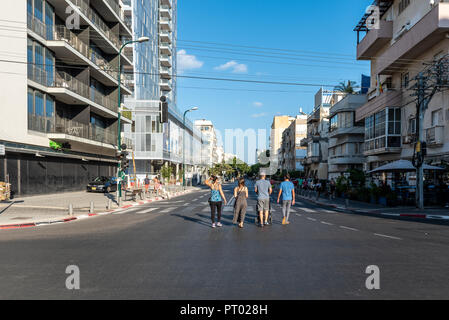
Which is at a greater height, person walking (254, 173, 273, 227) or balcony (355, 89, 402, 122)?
balcony (355, 89, 402, 122)

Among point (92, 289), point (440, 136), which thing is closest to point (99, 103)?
point (440, 136)

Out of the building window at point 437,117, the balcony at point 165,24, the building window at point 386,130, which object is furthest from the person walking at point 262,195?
the balcony at point 165,24

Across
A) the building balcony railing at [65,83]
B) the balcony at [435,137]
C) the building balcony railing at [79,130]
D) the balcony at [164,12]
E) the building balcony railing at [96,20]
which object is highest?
the balcony at [164,12]

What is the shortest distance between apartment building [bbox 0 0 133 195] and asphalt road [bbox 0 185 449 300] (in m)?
14.0

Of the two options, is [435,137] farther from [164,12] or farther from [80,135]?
[164,12]

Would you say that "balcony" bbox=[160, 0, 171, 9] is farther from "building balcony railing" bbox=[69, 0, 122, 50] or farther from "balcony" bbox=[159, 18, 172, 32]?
"building balcony railing" bbox=[69, 0, 122, 50]

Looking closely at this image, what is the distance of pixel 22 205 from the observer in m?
18.8

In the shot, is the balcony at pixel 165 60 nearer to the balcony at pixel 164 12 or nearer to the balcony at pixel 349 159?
the balcony at pixel 164 12

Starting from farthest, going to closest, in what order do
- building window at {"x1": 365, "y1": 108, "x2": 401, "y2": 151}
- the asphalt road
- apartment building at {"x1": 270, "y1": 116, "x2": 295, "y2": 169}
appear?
apartment building at {"x1": 270, "y1": 116, "x2": 295, "y2": 169} < building window at {"x1": 365, "y1": 108, "x2": 401, "y2": 151} < the asphalt road

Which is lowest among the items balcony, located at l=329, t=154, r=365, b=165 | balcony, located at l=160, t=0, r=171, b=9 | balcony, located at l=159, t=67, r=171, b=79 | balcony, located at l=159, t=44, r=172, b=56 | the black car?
the black car

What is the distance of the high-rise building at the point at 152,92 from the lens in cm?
5003

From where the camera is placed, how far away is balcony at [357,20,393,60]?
29891 millimetres

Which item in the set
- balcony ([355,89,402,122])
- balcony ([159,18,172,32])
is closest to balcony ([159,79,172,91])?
balcony ([159,18,172,32])
